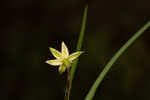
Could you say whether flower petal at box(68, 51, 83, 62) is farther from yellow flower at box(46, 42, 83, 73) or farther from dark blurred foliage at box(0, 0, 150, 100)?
dark blurred foliage at box(0, 0, 150, 100)

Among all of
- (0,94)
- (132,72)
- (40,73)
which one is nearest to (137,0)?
(132,72)

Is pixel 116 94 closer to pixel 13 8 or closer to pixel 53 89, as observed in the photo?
pixel 53 89

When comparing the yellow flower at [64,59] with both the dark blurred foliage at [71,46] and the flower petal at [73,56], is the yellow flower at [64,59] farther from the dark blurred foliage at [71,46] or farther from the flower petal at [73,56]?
the dark blurred foliage at [71,46]

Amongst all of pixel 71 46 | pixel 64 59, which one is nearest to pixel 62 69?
pixel 64 59

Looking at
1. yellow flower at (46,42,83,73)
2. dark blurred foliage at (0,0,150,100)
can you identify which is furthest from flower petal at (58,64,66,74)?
dark blurred foliage at (0,0,150,100)

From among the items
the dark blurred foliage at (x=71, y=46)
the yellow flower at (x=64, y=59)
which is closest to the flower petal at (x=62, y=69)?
the yellow flower at (x=64, y=59)

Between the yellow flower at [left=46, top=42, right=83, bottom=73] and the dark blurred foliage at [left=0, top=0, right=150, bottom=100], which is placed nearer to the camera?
the yellow flower at [left=46, top=42, right=83, bottom=73]

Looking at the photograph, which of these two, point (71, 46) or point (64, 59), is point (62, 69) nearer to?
point (64, 59)

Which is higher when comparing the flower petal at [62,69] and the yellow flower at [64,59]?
the yellow flower at [64,59]
